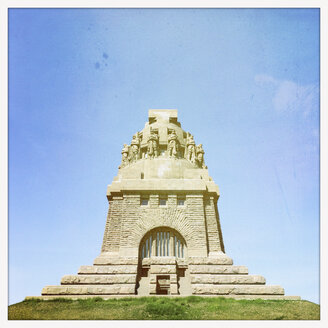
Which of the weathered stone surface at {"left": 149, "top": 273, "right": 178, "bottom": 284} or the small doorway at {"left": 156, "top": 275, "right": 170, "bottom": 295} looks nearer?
the weathered stone surface at {"left": 149, "top": 273, "right": 178, "bottom": 284}

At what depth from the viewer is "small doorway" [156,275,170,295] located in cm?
1412

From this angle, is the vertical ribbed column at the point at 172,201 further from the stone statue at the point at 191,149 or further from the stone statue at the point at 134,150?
the stone statue at the point at 134,150

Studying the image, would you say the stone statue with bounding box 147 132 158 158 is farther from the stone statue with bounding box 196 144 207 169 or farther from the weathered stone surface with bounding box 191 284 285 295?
the weathered stone surface with bounding box 191 284 285 295

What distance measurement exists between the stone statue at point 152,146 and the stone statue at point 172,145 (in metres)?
0.96

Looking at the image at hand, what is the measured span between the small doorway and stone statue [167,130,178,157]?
28.7ft

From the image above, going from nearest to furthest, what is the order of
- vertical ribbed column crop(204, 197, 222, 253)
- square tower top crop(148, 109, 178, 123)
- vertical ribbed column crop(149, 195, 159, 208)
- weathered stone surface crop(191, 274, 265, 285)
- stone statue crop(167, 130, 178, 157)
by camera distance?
weathered stone surface crop(191, 274, 265, 285) < vertical ribbed column crop(204, 197, 222, 253) < vertical ribbed column crop(149, 195, 159, 208) < stone statue crop(167, 130, 178, 157) < square tower top crop(148, 109, 178, 123)

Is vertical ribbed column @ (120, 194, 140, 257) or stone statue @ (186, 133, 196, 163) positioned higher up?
stone statue @ (186, 133, 196, 163)

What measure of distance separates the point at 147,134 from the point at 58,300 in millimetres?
13451

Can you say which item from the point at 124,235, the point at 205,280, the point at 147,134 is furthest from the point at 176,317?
the point at 147,134

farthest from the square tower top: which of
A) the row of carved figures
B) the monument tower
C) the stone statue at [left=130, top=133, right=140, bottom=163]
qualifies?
the stone statue at [left=130, top=133, right=140, bottom=163]

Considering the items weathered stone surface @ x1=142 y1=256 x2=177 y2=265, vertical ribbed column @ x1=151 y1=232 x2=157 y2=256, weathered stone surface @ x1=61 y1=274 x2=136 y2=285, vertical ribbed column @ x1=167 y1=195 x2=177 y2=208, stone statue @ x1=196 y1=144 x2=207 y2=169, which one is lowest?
weathered stone surface @ x1=61 y1=274 x2=136 y2=285

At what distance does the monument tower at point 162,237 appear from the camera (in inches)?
528

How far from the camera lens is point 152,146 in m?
20.3

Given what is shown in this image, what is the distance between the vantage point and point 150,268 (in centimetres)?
1519
